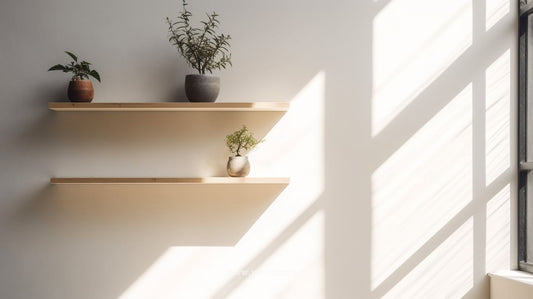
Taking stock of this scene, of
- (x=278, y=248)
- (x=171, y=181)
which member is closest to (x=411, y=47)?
(x=278, y=248)

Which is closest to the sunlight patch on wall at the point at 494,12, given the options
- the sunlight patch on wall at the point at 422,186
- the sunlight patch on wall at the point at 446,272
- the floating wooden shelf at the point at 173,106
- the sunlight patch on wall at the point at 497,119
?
the sunlight patch on wall at the point at 497,119

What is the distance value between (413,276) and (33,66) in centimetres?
252

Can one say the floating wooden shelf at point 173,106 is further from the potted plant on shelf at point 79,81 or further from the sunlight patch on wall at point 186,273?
the sunlight patch on wall at point 186,273

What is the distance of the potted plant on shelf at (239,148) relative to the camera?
2775mm

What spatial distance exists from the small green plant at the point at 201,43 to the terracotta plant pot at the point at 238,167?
518mm

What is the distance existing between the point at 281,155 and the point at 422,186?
0.84 m

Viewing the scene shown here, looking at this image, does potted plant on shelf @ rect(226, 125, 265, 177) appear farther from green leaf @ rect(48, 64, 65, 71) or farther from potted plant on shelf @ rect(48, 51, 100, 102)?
green leaf @ rect(48, 64, 65, 71)

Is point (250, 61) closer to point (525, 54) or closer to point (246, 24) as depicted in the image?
point (246, 24)

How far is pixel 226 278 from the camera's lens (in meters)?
2.90

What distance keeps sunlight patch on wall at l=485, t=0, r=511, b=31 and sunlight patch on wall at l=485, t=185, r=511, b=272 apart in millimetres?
988

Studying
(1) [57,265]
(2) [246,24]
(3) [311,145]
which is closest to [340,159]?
(3) [311,145]

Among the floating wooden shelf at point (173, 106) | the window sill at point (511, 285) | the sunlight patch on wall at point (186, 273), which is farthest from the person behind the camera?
the sunlight patch on wall at point (186, 273)

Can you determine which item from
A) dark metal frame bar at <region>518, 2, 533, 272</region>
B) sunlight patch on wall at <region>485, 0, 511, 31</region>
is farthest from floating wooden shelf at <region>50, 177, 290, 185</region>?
sunlight patch on wall at <region>485, 0, 511, 31</region>

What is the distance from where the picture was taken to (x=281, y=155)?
2.94 m
